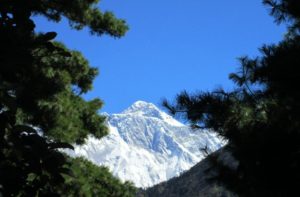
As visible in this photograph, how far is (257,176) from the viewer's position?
546 cm

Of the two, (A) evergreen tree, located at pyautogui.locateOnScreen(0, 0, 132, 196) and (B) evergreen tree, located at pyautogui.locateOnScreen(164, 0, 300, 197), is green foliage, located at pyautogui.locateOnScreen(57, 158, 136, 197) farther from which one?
(B) evergreen tree, located at pyautogui.locateOnScreen(164, 0, 300, 197)

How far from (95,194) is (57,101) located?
14.0 feet

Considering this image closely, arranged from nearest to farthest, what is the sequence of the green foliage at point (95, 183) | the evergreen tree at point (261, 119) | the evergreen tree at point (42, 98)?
the evergreen tree at point (42, 98) → the evergreen tree at point (261, 119) → the green foliage at point (95, 183)

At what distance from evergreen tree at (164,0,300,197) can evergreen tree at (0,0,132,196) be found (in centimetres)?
205

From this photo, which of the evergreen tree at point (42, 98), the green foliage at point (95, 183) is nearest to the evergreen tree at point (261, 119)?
the evergreen tree at point (42, 98)

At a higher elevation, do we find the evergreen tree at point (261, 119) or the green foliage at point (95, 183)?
the green foliage at point (95, 183)

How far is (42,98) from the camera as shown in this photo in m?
9.64

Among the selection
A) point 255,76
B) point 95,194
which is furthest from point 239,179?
point 95,194

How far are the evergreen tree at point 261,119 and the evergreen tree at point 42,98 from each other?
205 cm

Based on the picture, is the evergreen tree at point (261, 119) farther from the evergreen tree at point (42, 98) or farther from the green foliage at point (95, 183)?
the green foliage at point (95, 183)

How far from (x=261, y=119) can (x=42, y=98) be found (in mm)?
4686

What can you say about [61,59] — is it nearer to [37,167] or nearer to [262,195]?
[262,195]

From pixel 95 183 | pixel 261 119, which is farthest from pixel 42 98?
pixel 95 183

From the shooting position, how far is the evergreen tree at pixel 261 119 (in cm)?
536
